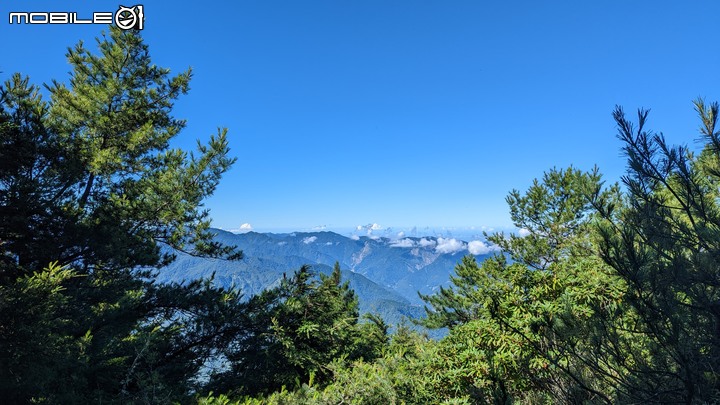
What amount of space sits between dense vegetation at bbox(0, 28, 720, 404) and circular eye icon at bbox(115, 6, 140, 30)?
427mm

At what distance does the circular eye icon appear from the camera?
9.64 meters

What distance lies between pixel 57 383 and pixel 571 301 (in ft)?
31.0

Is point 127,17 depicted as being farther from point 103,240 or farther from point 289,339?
point 289,339

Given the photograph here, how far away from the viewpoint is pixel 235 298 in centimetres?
1035

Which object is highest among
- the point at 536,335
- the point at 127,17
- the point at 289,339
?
the point at 127,17

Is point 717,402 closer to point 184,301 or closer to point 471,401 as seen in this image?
point 471,401

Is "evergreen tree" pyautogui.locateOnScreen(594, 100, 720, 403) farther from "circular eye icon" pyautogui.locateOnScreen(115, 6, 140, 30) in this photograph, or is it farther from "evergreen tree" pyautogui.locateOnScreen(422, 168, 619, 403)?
"circular eye icon" pyautogui.locateOnScreen(115, 6, 140, 30)

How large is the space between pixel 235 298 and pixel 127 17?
399 inches

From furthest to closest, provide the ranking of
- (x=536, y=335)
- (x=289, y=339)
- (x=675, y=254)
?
(x=289, y=339) < (x=536, y=335) < (x=675, y=254)

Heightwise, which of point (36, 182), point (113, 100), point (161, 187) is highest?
point (113, 100)

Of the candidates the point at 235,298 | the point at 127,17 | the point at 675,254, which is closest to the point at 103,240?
the point at 235,298

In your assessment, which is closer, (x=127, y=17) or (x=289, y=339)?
(x=289, y=339)

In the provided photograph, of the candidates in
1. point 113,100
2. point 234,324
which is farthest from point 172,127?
point 234,324

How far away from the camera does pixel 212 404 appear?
20.2ft
